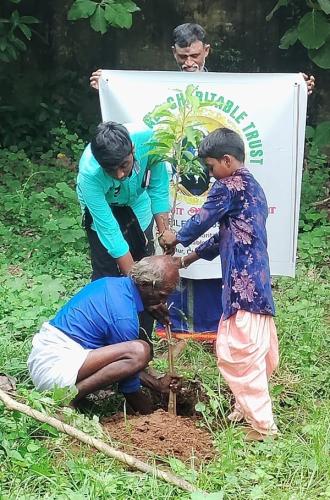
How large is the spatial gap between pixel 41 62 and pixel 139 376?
217 inches

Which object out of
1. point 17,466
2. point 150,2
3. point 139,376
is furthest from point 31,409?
point 150,2

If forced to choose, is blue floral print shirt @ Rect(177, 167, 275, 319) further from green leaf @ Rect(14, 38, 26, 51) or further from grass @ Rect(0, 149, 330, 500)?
green leaf @ Rect(14, 38, 26, 51)

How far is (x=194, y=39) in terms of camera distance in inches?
170

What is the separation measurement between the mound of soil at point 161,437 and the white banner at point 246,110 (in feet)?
4.15

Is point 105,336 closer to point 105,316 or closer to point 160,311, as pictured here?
point 105,316

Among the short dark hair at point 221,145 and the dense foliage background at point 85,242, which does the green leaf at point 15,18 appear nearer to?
the dense foliage background at point 85,242

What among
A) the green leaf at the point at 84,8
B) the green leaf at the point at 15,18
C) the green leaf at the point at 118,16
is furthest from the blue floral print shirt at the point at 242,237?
the green leaf at the point at 15,18

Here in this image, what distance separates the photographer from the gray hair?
342 centimetres

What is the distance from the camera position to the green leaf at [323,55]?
20.8ft

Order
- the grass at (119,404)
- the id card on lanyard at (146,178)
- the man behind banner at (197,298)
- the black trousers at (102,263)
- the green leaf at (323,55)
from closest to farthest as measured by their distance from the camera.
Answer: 1. the grass at (119,404)
2. the id card on lanyard at (146,178)
3. the black trousers at (102,263)
4. the man behind banner at (197,298)
5. the green leaf at (323,55)

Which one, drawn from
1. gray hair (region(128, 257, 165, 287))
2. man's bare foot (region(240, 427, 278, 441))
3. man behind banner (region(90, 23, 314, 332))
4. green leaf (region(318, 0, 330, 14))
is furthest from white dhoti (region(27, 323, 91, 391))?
green leaf (region(318, 0, 330, 14))

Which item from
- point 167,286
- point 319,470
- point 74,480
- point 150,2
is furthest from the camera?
point 150,2

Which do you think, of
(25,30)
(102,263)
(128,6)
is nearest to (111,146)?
(102,263)

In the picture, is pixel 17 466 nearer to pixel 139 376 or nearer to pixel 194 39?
pixel 139 376
